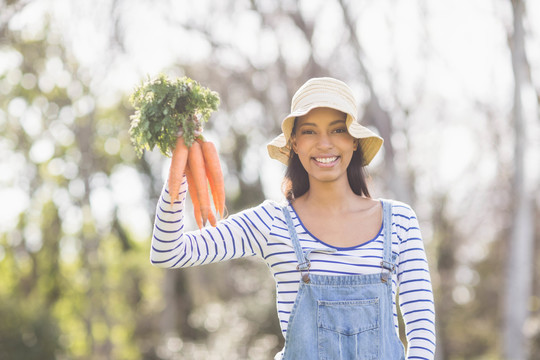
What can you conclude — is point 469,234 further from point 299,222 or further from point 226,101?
point 299,222

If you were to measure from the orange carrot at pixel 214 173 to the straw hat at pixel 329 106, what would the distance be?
210 millimetres

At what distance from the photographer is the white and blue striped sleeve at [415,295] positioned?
2375 millimetres

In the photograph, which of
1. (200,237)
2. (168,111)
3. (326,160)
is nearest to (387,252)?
(326,160)

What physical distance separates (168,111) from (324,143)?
551 mm

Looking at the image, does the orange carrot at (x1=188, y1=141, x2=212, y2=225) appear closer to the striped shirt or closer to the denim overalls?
the striped shirt

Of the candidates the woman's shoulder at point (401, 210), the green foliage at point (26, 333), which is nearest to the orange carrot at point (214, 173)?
the woman's shoulder at point (401, 210)

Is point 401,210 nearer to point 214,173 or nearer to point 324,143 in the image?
point 324,143

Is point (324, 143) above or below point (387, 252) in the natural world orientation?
above

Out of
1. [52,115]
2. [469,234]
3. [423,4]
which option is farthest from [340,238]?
[469,234]

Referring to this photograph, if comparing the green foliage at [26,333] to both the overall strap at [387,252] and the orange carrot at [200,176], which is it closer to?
the orange carrot at [200,176]

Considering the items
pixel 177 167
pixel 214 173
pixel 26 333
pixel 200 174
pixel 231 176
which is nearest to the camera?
pixel 177 167

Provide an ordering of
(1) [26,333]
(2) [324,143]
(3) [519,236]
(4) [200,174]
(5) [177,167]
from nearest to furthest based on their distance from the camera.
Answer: (5) [177,167], (2) [324,143], (4) [200,174], (3) [519,236], (1) [26,333]

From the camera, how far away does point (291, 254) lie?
2396 mm

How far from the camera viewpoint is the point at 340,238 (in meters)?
2.43
